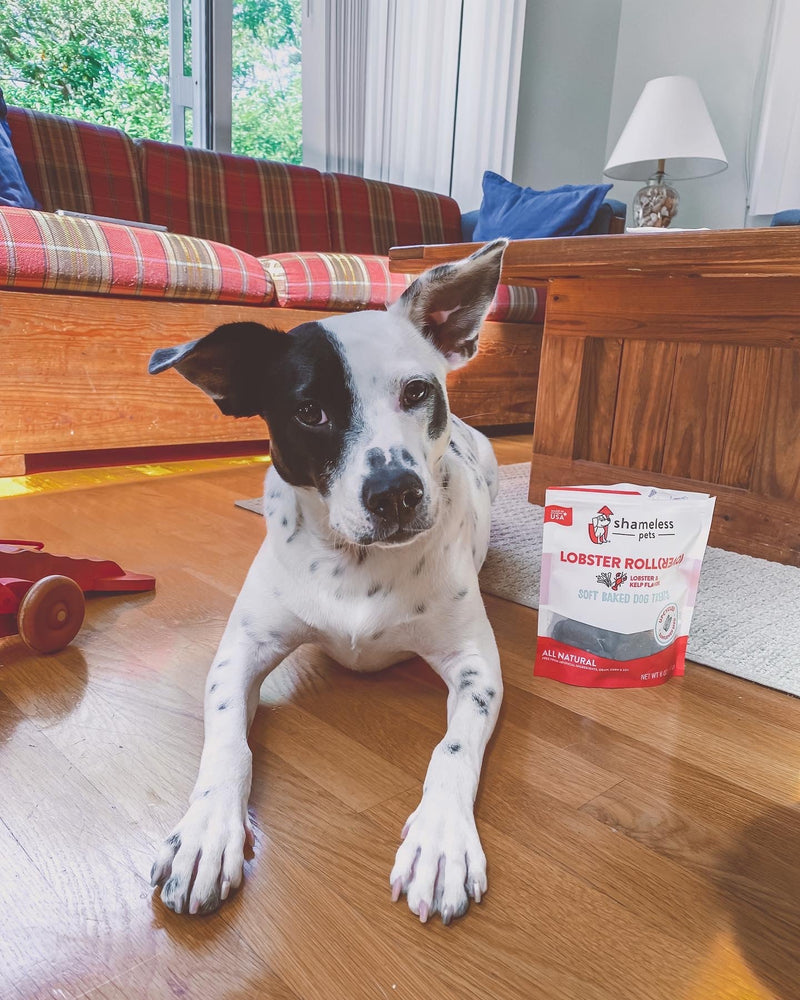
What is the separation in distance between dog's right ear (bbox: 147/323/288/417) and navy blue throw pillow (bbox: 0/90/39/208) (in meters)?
2.21

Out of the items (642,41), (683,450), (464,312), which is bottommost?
(683,450)

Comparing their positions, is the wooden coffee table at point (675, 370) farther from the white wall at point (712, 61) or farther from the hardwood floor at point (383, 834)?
the white wall at point (712, 61)

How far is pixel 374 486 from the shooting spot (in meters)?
0.97

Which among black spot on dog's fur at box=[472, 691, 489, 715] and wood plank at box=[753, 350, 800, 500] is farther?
wood plank at box=[753, 350, 800, 500]

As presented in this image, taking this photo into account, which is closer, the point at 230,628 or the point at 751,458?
the point at 230,628

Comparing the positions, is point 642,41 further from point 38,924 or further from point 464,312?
point 38,924

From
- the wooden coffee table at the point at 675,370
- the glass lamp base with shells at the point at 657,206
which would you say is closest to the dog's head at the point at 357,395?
the wooden coffee table at the point at 675,370

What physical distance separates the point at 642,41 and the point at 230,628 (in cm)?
614

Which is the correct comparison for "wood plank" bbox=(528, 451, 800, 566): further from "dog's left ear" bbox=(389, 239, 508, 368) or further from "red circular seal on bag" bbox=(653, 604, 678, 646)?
"dog's left ear" bbox=(389, 239, 508, 368)

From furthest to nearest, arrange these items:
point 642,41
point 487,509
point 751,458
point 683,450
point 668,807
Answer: point 642,41 < point 683,450 < point 751,458 < point 487,509 < point 668,807

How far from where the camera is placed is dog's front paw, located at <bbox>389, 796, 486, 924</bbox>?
752 millimetres

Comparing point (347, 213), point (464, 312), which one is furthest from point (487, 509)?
point (347, 213)

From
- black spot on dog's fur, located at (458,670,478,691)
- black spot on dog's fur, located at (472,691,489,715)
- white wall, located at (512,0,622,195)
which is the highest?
white wall, located at (512,0,622,195)

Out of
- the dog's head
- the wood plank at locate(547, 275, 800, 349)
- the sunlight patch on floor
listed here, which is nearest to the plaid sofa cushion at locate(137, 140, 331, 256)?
the sunlight patch on floor
